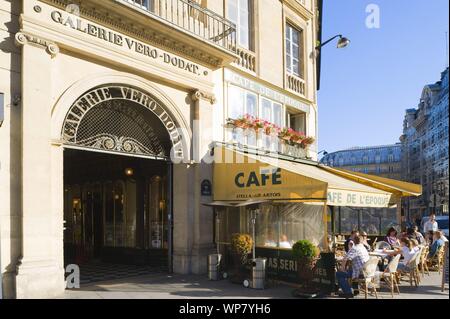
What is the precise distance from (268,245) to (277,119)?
540 cm

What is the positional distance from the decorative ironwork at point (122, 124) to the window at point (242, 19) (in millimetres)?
4279

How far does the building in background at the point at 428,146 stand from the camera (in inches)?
2867

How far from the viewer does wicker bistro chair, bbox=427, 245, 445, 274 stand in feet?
40.0

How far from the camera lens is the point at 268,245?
36.7 ft

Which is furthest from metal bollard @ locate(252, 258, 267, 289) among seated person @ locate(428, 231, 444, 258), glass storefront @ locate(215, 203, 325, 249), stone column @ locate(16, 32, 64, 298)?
seated person @ locate(428, 231, 444, 258)

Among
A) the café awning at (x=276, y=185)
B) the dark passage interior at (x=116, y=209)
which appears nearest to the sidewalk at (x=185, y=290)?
the café awning at (x=276, y=185)

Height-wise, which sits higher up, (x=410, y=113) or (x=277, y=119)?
(x=410, y=113)

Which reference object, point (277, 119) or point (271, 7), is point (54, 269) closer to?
point (277, 119)

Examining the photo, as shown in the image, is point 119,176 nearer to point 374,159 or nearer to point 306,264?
point 306,264

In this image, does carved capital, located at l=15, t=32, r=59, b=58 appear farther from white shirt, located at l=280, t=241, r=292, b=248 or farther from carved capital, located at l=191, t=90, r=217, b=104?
white shirt, located at l=280, t=241, r=292, b=248

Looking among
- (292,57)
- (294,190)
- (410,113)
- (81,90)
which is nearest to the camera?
(81,90)

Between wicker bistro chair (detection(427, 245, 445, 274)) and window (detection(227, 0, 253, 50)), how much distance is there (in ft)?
27.1

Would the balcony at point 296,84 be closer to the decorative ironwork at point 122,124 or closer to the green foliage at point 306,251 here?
the decorative ironwork at point 122,124
